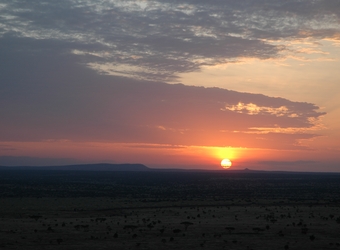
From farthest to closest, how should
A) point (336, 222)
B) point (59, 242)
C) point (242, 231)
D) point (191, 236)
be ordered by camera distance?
point (336, 222), point (242, 231), point (191, 236), point (59, 242)

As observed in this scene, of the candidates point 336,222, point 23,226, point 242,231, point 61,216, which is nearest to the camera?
point 242,231

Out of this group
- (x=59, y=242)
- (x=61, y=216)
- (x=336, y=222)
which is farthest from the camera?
(x=61, y=216)

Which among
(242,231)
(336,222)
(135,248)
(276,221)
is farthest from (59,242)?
(336,222)

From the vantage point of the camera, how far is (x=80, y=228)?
37.0m

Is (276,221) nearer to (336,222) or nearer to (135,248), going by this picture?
(336,222)

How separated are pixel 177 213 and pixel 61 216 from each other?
1276 centimetres

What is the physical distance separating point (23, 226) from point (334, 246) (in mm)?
25046

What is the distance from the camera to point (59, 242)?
30.2 m

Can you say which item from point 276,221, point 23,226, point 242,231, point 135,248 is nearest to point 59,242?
point 135,248

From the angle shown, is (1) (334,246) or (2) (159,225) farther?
(2) (159,225)

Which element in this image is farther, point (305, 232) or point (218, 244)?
point (305, 232)

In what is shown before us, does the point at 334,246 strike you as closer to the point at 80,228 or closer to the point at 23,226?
the point at 80,228

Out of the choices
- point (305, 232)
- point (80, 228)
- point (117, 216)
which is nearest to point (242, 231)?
point (305, 232)

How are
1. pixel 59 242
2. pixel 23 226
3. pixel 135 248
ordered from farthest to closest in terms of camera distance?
pixel 23 226 → pixel 59 242 → pixel 135 248
